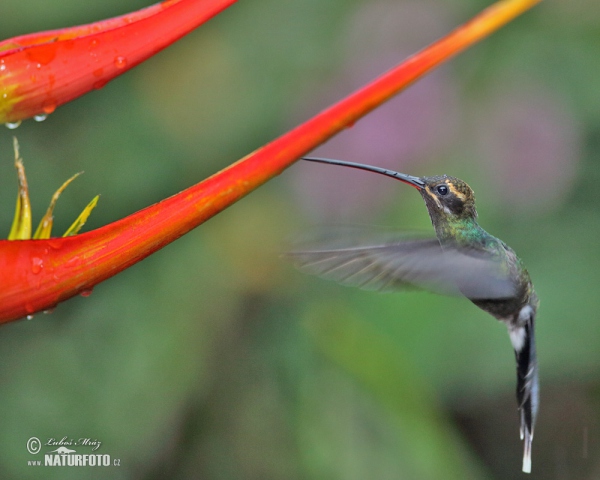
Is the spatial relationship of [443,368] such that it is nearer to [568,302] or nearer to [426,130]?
[568,302]

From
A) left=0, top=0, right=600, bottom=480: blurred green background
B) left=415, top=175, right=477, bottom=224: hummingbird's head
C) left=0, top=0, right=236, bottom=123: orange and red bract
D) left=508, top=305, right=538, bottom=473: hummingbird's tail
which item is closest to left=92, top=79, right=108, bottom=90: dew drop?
left=0, top=0, right=236, bottom=123: orange and red bract

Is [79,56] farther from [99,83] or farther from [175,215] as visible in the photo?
[175,215]

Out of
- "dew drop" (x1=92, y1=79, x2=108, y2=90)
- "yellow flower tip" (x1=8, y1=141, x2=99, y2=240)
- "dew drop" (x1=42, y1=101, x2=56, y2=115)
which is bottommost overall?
"yellow flower tip" (x1=8, y1=141, x2=99, y2=240)

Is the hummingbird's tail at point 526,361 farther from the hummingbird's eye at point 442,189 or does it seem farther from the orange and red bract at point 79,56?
the orange and red bract at point 79,56

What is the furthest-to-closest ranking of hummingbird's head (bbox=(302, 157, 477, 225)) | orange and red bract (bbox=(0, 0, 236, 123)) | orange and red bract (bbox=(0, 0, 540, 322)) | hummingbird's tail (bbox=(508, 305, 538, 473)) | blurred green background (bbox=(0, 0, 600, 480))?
blurred green background (bbox=(0, 0, 600, 480))
hummingbird's tail (bbox=(508, 305, 538, 473))
hummingbird's head (bbox=(302, 157, 477, 225))
orange and red bract (bbox=(0, 0, 236, 123))
orange and red bract (bbox=(0, 0, 540, 322))

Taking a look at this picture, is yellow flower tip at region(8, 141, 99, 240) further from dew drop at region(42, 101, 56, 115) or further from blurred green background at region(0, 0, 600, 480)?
blurred green background at region(0, 0, 600, 480)

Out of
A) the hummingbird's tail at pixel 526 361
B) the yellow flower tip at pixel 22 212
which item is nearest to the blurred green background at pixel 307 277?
the hummingbird's tail at pixel 526 361
